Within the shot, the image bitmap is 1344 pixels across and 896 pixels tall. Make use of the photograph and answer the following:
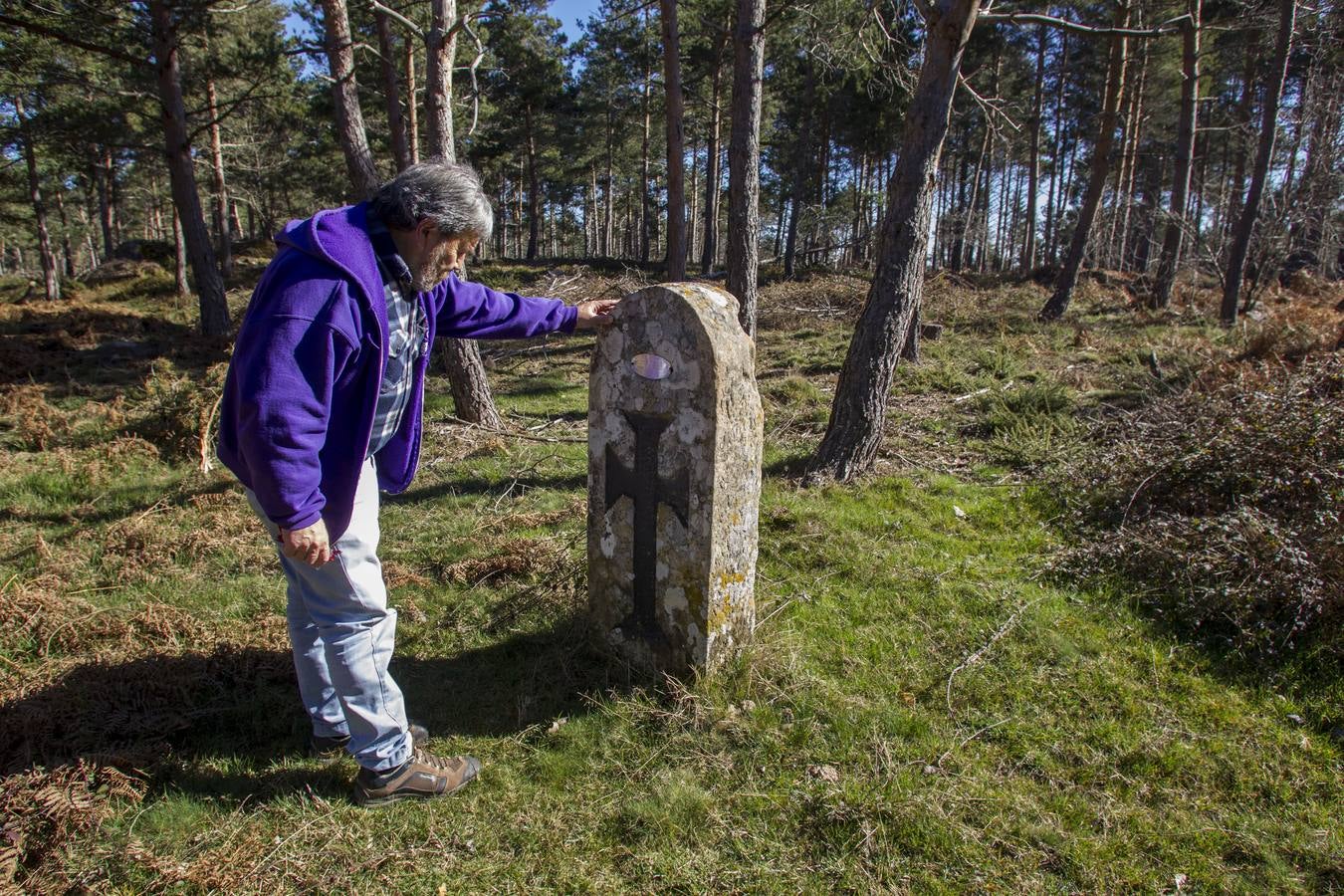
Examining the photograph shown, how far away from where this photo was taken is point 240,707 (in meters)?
3.00

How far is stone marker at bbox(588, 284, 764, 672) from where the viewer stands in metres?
2.90

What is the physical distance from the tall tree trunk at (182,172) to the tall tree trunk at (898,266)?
450 inches

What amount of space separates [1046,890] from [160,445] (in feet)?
24.4

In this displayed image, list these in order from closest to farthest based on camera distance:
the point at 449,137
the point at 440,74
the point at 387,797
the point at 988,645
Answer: the point at 387,797 → the point at 988,645 → the point at 440,74 → the point at 449,137

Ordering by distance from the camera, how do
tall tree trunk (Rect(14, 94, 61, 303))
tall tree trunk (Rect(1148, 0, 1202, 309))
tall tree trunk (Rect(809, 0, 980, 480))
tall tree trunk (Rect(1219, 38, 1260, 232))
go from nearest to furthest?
1. tall tree trunk (Rect(809, 0, 980, 480))
2. tall tree trunk (Rect(1148, 0, 1202, 309))
3. tall tree trunk (Rect(1219, 38, 1260, 232))
4. tall tree trunk (Rect(14, 94, 61, 303))

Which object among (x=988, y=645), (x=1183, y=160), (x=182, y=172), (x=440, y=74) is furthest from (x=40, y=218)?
(x=1183, y=160)

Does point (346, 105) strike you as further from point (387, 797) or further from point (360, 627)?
point (387, 797)

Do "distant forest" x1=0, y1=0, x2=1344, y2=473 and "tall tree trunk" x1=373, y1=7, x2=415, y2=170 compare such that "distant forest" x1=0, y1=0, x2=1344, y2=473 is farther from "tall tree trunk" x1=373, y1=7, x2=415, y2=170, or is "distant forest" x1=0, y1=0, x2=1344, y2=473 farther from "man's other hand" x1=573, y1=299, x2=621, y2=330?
"man's other hand" x1=573, y1=299, x2=621, y2=330

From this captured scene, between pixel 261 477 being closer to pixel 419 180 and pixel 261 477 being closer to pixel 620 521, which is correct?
pixel 419 180

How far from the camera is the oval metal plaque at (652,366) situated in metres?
2.95

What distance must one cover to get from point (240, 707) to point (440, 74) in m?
6.04

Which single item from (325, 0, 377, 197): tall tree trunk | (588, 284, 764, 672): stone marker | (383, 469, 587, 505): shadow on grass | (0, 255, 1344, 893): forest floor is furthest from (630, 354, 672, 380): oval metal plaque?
(325, 0, 377, 197): tall tree trunk

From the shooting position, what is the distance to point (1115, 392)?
7.53m

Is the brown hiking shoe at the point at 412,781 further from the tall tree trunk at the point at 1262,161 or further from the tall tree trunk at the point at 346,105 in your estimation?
the tall tree trunk at the point at 1262,161
